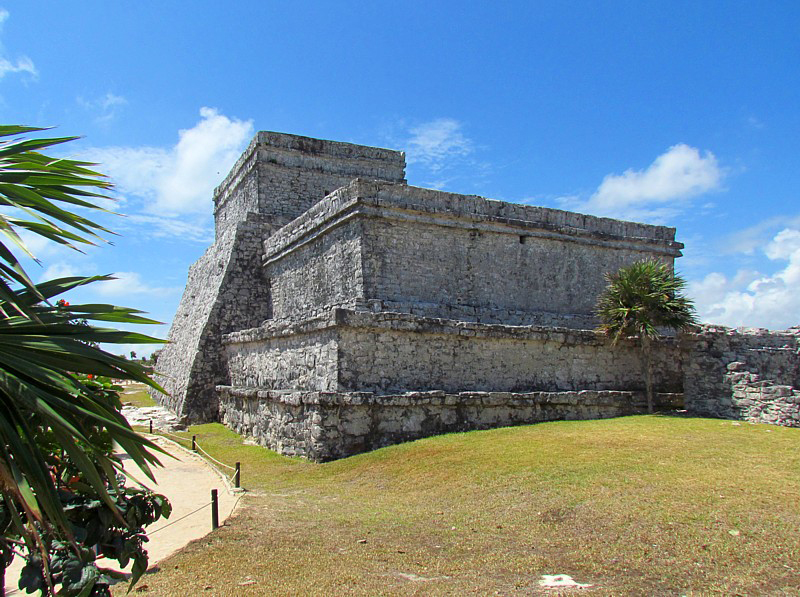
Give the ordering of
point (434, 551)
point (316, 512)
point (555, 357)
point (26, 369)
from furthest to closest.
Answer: point (555, 357) → point (316, 512) → point (434, 551) → point (26, 369)

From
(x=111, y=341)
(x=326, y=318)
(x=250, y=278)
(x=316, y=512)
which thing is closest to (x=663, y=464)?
(x=316, y=512)

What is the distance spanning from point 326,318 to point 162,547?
194 inches

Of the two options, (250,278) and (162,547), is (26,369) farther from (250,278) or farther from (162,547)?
(250,278)

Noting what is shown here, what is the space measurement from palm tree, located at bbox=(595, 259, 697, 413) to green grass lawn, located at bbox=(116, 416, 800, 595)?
3.05 meters

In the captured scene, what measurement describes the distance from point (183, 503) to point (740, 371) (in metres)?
10.1

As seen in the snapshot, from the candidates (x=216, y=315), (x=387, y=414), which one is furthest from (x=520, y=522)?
(x=216, y=315)

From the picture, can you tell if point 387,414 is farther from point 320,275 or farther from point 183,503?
point 320,275

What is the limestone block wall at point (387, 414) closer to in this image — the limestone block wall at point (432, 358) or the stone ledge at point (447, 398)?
the stone ledge at point (447, 398)

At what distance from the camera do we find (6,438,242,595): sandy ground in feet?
18.9

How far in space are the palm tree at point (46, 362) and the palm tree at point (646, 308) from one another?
10.6 meters

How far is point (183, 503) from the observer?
7.67 meters

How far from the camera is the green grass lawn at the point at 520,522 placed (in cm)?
470

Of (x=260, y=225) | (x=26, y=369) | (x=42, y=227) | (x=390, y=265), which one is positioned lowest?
(x=26, y=369)

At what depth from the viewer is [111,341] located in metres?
2.98
